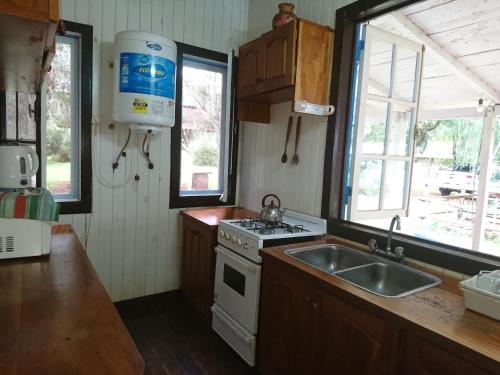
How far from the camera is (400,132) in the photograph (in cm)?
232

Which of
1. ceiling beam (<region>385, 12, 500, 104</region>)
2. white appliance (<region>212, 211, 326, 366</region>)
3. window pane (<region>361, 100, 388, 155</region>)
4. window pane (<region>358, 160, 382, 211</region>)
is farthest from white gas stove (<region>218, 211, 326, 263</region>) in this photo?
ceiling beam (<region>385, 12, 500, 104</region>)

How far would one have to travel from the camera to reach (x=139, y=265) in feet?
9.12

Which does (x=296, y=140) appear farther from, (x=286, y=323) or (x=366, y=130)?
(x=286, y=323)

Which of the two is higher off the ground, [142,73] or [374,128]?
[142,73]

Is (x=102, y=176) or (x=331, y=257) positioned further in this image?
(x=102, y=176)

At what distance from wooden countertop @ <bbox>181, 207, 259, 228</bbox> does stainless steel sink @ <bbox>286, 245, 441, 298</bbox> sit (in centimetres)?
79

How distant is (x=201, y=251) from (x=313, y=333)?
1.22 metres

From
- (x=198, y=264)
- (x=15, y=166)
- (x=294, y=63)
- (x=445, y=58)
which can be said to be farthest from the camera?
(x=445, y=58)

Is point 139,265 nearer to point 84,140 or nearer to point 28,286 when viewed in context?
point 84,140

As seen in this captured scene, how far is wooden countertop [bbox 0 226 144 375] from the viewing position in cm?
78

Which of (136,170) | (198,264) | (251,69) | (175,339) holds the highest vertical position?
(251,69)

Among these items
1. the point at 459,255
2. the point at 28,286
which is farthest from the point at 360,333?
the point at 28,286

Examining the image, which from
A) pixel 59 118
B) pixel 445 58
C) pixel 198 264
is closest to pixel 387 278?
pixel 198 264

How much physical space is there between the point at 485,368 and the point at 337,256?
108cm
